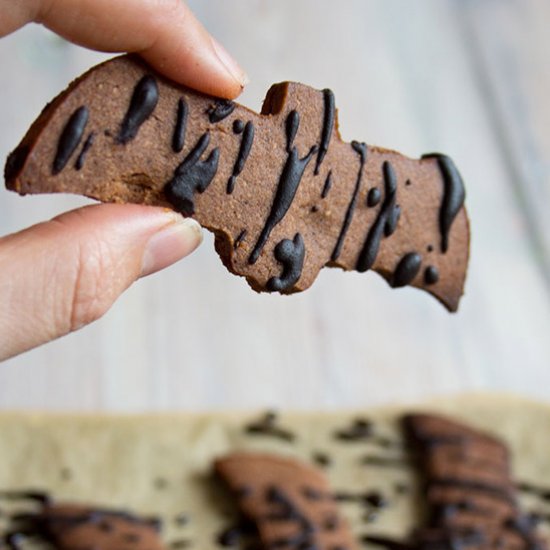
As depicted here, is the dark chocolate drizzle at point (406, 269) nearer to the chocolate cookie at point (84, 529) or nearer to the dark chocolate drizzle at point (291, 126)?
the dark chocolate drizzle at point (291, 126)

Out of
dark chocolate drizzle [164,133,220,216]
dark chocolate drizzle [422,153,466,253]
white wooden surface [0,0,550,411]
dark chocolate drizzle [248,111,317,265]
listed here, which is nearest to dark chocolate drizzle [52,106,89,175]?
dark chocolate drizzle [164,133,220,216]

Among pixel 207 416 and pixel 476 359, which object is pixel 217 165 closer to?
pixel 207 416

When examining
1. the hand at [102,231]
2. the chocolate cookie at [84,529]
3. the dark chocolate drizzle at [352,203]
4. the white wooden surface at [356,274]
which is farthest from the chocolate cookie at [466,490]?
the hand at [102,231]

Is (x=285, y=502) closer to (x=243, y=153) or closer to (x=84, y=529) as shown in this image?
(x=84, y=529)

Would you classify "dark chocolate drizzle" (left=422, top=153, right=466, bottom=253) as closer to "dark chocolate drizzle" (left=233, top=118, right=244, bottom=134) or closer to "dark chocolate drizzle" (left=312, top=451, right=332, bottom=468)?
"dark chocolate drizzle" (left=233, top=118, right=244, bottom=134)

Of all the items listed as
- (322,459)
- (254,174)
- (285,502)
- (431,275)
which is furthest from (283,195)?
(322,459)

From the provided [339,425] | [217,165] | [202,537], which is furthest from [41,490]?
[217,165]
